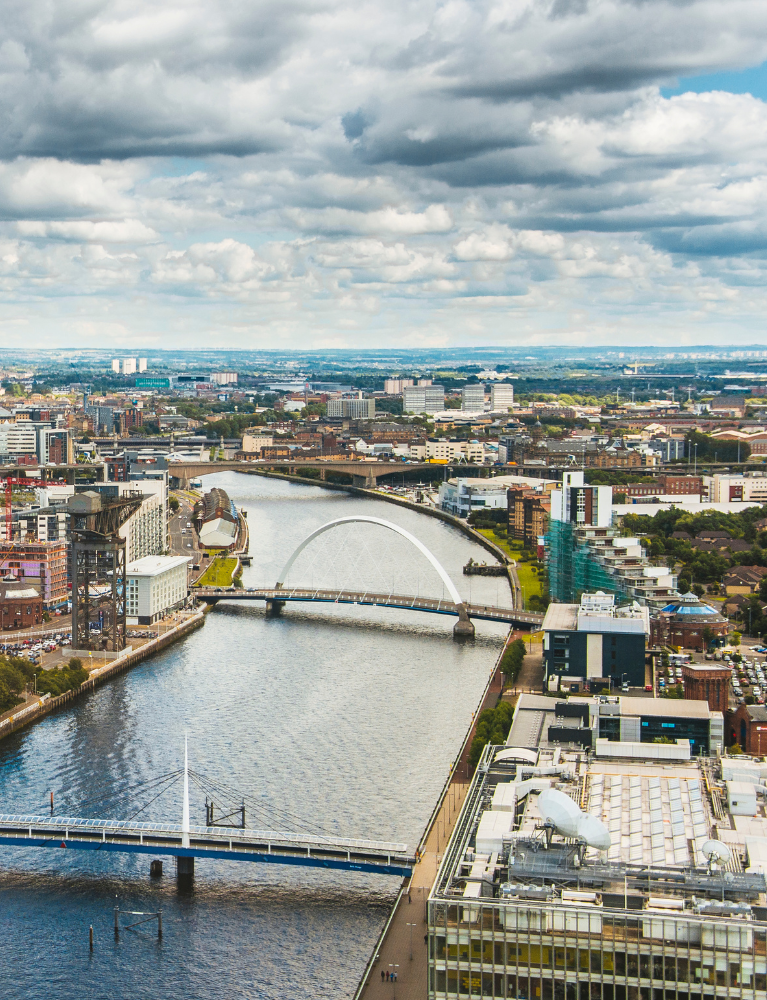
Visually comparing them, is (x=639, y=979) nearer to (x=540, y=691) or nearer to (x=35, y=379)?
(x=540, y=691)

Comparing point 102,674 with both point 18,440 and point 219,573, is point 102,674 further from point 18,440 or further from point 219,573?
point 18,440

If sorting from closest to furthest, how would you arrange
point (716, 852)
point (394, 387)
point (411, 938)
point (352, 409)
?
1. point (716, 852)
2. point (411, 938)
3. point (352, 409)
4. point (394, 387)

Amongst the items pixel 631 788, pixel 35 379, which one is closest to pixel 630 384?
pixel 35 379

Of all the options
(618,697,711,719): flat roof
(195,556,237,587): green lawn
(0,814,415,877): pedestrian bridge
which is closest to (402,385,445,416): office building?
(195,556,237,587): green lawn

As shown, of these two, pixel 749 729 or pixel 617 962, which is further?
pixel 749 729

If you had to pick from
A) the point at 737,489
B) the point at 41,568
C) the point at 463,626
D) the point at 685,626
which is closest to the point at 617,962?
the point at 685,626

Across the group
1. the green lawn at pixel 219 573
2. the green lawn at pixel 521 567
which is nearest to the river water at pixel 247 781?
the green lawn at pixel 521 567

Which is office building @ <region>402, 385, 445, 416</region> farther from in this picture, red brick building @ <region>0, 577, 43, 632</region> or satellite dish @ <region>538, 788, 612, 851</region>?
satellite dish @ <region>538, 788, 612, 851</region>

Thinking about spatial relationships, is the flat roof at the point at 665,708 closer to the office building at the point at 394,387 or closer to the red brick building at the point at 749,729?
the red brick building at the point at 749,729
